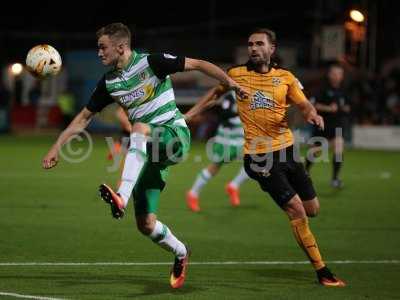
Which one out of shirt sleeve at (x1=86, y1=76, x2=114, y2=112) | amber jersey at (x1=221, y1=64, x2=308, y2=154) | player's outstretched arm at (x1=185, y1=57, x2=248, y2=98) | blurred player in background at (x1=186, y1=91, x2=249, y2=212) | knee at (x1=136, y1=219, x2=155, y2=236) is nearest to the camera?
player's outstretched arm at (x1=185, y1=57, x2=248, y2=98)

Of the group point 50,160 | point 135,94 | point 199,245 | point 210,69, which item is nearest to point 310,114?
point 210,69

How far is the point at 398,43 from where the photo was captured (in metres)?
46.9

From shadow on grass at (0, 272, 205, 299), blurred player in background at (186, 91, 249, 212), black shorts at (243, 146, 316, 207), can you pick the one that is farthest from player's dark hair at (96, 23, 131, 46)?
blurred player in background at (186, 91, 249, 212)

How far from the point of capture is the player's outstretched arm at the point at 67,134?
932 cm

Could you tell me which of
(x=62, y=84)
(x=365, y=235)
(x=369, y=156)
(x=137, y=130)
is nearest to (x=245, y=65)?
(x=137, y=130)

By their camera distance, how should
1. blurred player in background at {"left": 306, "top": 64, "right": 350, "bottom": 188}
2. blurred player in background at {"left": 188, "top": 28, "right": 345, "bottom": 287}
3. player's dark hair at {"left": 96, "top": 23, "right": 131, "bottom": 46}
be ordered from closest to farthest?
player's dark hair at {"left": 96, "top": 23, "right": 131, "bottom": 46} < blurred player in background at {"left": 188, "top": 28, "right": 345, "bottom": 287} < blurred player in background at {"left": 306, "top": 64, "right": 350, "bottom": 188}

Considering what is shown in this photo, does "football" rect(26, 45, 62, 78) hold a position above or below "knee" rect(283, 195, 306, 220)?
above

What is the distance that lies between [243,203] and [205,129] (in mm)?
21643

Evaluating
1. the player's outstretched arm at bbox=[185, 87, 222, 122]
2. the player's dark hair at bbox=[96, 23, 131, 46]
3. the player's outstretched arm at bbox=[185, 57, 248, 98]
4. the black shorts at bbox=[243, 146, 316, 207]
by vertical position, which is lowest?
the black shorts at bbox=[243, 146, 316, 207]

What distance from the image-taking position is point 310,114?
31.8ft

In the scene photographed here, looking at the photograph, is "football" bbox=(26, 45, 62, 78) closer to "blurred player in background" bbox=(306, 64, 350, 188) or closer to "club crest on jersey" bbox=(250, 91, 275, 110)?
"club crest on jersey" bbox=(250, 91, 275, 110)

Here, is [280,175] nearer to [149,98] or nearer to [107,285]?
[149,98]

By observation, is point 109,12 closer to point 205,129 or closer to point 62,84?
point 62,84

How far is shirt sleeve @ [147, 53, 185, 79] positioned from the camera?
9078 millimetres
